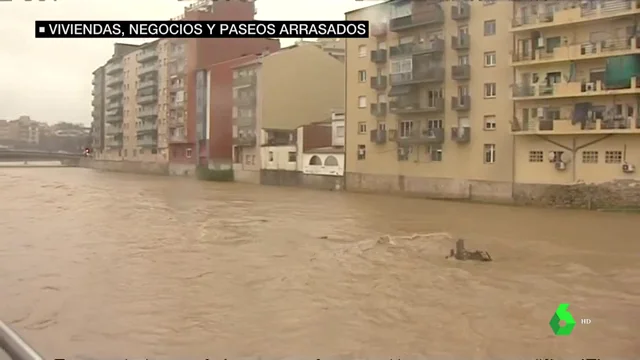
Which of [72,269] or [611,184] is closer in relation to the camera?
[72,269]

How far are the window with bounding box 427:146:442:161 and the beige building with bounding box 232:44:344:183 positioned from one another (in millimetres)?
5214

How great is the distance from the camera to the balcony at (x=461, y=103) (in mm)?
12586

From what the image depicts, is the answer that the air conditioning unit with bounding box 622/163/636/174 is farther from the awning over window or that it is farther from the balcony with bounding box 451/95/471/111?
the awning over window

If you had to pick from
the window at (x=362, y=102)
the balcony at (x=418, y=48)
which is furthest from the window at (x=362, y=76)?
the balcony at (x=418, y=48)

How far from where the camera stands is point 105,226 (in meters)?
7.39

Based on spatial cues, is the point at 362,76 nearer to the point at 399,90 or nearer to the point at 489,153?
the point at 399,90

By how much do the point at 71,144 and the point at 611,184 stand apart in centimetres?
799

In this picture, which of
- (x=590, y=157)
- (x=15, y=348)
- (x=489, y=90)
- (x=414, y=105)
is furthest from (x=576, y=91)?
(x=15, y=348)

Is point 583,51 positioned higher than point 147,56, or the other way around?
point 147,56

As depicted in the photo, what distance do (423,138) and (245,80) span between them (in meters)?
7.61

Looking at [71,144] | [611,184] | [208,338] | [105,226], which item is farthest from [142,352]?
[611,184]

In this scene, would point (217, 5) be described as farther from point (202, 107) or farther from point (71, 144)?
point (202, 107)

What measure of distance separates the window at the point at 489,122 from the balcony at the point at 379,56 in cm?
302

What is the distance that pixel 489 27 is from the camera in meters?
12.2
